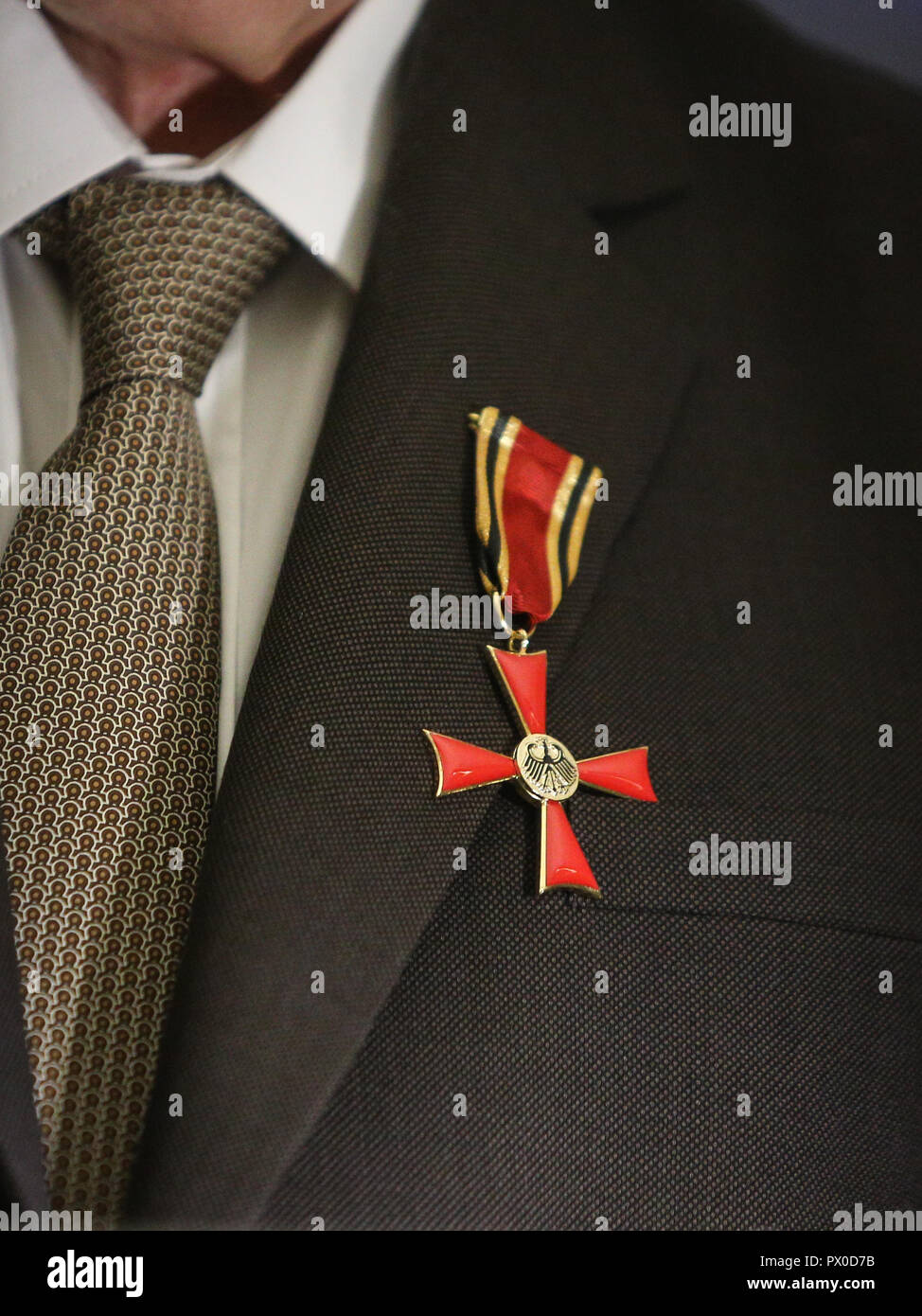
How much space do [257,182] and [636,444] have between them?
280 millimetres

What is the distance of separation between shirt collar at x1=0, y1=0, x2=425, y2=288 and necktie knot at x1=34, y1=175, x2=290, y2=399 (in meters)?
0.01

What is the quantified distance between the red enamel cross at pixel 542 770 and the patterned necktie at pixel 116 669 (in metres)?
0.13

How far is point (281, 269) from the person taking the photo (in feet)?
2.29

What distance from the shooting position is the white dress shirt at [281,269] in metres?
0.66

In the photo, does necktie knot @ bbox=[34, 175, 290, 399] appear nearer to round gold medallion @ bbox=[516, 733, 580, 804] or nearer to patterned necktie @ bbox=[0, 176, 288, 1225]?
patterned necktie @ bbox=[0, 176, 288, 1225]

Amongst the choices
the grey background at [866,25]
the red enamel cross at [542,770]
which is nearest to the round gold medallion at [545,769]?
the red enamel cross at [542,770]

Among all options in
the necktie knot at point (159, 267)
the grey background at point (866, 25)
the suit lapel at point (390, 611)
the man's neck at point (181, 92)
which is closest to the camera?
the suit lapel at point (390, 611)

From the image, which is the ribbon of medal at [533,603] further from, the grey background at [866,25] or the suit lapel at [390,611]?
the grey background at [866,25]

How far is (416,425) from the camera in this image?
1.88ft

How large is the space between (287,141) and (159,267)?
0.37 ft

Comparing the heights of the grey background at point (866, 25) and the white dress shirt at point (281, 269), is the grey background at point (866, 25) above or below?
above

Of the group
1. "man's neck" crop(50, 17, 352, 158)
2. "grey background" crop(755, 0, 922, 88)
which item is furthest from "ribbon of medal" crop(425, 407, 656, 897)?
"grey background" crop(755, 0, 922, 88)

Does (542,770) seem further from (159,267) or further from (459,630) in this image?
(159,267)

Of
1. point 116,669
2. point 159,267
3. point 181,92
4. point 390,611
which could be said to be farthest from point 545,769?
point 181,92
